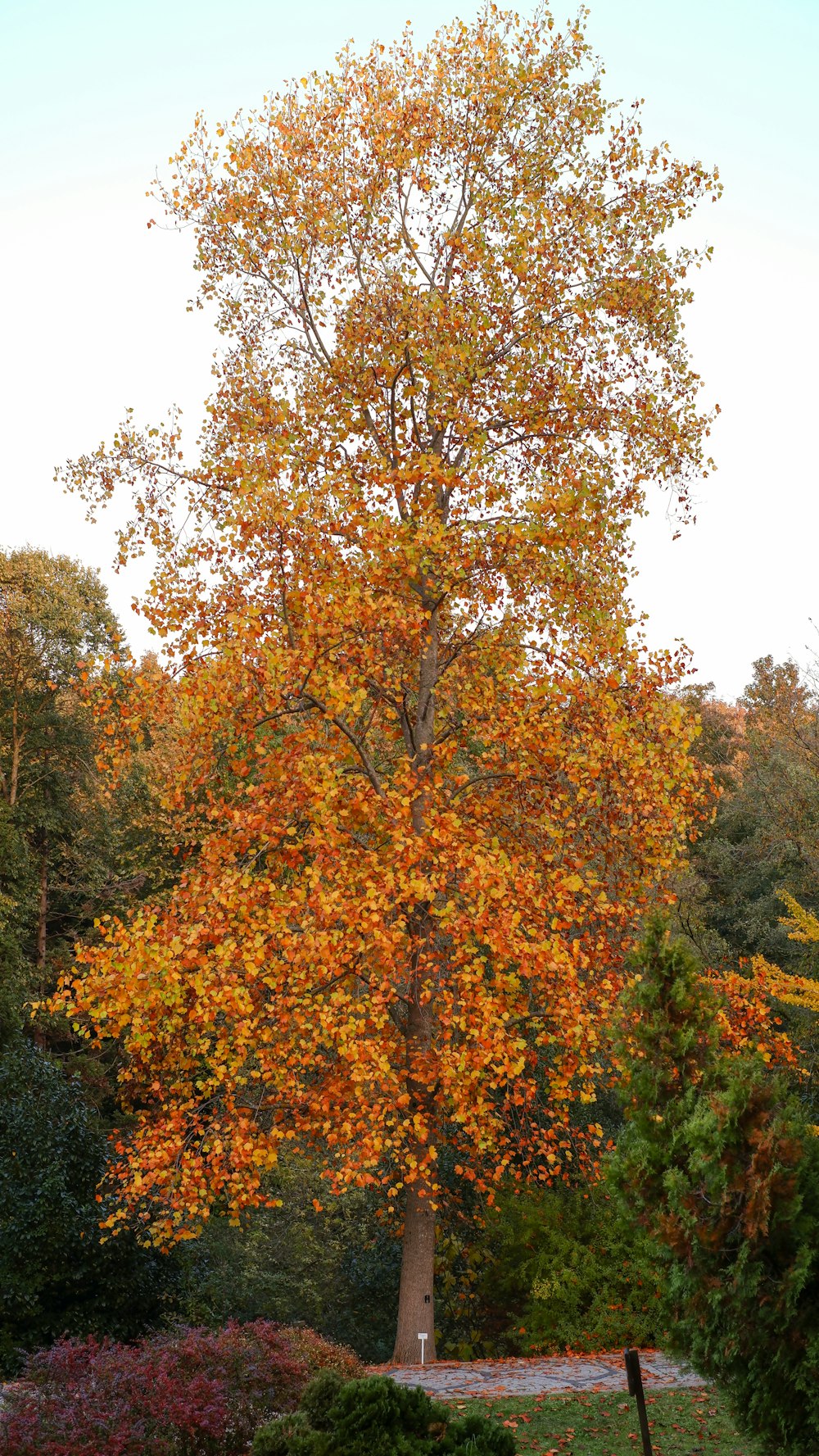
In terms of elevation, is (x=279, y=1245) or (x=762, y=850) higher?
(x=762, y=850)

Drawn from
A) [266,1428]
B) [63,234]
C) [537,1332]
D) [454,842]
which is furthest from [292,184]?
[537,1332]

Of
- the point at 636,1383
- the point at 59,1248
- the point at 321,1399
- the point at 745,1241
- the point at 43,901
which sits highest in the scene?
the point at 43,901

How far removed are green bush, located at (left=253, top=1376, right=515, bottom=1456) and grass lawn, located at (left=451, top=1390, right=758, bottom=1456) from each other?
4.30ft

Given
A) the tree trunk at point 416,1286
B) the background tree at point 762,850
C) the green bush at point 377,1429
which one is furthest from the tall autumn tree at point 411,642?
the background tree at point 762,850

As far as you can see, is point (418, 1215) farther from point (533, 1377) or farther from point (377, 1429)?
point (377, 1429)

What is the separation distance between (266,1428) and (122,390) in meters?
10.1

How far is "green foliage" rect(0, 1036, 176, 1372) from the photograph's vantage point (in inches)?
474

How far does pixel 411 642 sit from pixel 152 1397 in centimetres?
700

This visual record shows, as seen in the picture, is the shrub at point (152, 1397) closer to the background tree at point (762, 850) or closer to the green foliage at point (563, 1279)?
the green foliage at point (563, 1279)

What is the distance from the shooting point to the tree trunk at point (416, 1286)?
10203mm

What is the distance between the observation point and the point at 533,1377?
940 cm

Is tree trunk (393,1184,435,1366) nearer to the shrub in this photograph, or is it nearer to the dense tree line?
the dense tree line

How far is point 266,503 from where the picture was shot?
30.6 feet

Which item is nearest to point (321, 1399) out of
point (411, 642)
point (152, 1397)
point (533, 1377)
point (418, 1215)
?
point (152, 1397)
